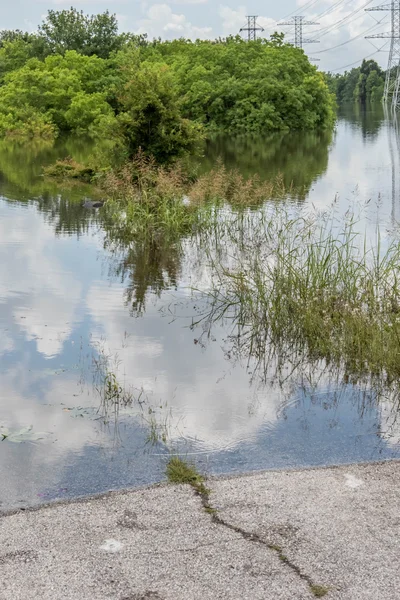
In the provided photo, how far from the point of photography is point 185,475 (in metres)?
6.47

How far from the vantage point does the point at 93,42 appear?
69.8 m

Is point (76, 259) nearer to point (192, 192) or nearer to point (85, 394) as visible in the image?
point (192, 192)

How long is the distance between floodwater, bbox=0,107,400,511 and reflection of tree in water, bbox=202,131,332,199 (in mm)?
7634

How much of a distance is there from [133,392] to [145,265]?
687cm

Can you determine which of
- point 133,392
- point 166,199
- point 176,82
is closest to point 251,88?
point 176,82

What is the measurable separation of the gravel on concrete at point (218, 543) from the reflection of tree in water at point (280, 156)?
48.7ft

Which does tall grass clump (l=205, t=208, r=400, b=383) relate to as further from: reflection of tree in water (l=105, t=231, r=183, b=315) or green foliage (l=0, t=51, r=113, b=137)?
green foliage (l=0, t=51, r=113, b=137)

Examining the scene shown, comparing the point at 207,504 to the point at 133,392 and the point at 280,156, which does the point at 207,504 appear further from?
the point at 280,156

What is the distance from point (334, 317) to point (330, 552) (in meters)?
5.12

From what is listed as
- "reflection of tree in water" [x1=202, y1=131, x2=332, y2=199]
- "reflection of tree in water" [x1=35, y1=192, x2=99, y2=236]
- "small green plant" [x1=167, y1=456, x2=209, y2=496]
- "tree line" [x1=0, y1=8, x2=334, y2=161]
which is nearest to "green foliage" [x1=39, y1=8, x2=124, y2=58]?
"tree line" [x1=0, y1=8, x2=334, y2=161]

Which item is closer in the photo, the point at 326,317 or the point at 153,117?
the point at 326,317

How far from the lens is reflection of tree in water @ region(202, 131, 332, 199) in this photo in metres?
28.1

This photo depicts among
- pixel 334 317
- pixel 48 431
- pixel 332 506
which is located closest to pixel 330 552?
pixel 332 506

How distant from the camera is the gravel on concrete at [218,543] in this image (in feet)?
15.6
